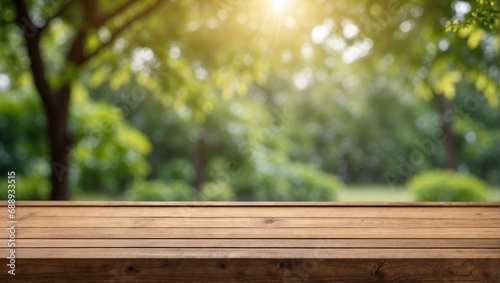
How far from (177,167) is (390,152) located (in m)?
13.4

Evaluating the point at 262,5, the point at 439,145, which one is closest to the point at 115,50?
the point at 262,5

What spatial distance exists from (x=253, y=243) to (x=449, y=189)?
911cm

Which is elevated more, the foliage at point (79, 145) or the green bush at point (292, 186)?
the foliage at point (79, 145)

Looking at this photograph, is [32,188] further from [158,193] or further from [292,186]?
[292,186]

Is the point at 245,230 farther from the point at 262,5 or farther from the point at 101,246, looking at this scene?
the point at 262,5

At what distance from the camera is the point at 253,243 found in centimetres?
249

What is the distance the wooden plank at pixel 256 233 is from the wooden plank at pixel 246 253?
0.71 feet

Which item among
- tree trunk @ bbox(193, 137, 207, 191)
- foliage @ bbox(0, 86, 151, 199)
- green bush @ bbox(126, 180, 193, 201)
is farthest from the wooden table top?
tree trunk @ bbox(193, 137, 207, 191)

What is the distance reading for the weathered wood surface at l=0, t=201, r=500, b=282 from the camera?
2273 millimetres

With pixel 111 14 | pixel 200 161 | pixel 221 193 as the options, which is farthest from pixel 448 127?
pixel 111 14

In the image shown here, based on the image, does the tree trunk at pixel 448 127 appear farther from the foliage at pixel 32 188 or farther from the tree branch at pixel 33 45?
the tree branch at pixel 33 45

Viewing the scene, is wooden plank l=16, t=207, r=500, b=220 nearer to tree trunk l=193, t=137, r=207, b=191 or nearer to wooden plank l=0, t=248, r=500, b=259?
wooden plank l=0, t=248, r=500, b=259

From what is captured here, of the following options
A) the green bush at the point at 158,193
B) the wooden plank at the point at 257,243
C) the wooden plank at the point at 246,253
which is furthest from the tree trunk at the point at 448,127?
the wooden plank at the point at 246,253

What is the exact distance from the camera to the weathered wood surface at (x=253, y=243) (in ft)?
7.46
